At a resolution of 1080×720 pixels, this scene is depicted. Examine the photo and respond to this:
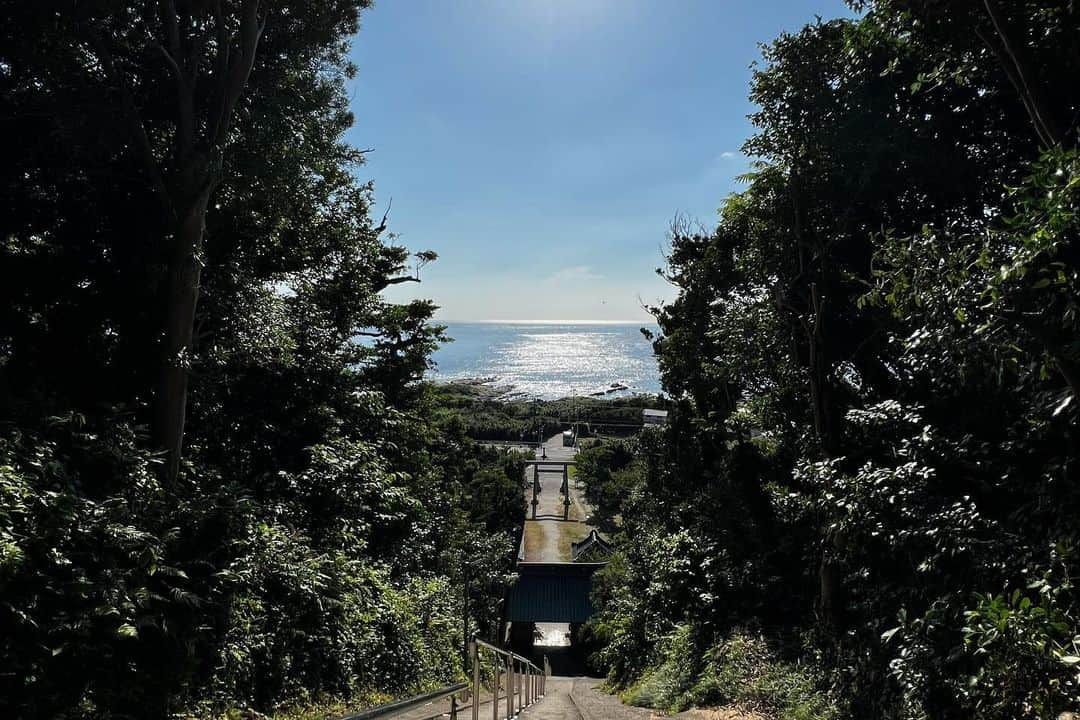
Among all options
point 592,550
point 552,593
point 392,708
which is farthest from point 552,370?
point 392,708

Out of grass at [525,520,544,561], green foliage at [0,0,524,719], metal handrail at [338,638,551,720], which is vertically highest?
green foliage at [0,0,524,719]

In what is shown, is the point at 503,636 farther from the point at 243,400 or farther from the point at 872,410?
the point at 872,410

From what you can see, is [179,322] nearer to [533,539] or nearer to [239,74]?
[239,74]

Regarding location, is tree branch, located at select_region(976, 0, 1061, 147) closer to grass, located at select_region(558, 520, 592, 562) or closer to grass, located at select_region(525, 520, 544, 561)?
grass, located at select_region(558, 520, 592, 562)

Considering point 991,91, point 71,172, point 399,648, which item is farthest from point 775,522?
point 71,172

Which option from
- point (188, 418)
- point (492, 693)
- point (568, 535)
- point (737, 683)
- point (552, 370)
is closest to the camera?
point (492, 693)

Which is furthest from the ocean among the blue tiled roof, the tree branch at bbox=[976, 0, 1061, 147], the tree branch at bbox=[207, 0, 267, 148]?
the tree branch at bbox=[976, 0, 1061, 147]

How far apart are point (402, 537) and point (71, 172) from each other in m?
7.48

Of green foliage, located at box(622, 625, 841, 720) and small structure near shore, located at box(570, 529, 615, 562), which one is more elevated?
green foliage, located at box(622, 625, 841, 720)

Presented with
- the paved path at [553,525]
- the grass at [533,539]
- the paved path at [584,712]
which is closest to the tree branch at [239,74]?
the paved path at [584,712]

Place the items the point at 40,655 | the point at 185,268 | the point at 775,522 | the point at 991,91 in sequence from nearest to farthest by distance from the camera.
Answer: the point at 40,655, the point at 991,91, the point at 185,268, the point at 775,522

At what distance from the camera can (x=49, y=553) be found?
3484mm

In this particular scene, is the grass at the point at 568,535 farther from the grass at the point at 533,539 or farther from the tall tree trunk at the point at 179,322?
the tall tree trunk at the point at 179,322

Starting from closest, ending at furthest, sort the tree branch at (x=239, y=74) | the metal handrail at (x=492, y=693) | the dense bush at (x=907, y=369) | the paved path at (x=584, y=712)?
the dense bush at (x=907, y=369)
the metal handrail at (x=492, y=693)
the tree branch at (x=239, y=74)
the paved path at (x=584, y=712)
